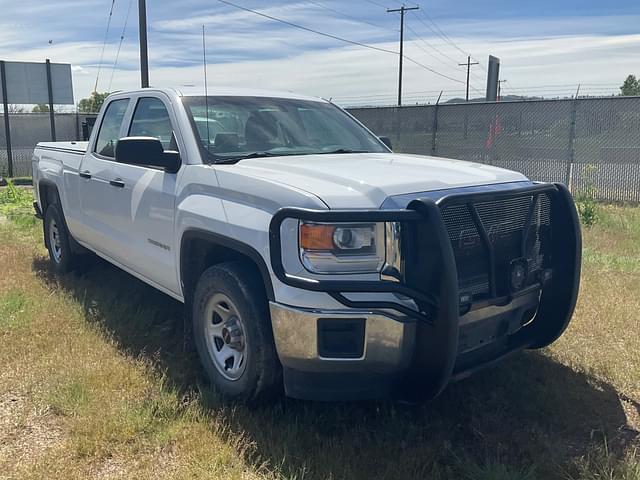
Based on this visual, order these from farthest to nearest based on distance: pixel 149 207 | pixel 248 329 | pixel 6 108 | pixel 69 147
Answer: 1. pixel 6 108
2. pixel 69 147
3. pixel 149 207
4. pixel 248 329

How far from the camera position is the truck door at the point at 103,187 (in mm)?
4973

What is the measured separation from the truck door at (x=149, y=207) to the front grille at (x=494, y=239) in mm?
1859

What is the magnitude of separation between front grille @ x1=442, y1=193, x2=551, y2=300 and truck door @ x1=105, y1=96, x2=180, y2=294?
1.86 metres

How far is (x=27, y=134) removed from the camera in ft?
65.1

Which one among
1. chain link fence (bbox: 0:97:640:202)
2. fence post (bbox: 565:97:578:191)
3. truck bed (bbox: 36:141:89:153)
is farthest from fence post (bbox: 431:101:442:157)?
truck bed (bbox: 36:141:89:153)

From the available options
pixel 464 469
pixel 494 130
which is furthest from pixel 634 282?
pixel 494 130

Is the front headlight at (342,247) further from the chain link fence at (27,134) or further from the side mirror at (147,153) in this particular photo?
the chain link fence at (27,134)

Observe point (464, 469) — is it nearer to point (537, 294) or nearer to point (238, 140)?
point (537, 294)

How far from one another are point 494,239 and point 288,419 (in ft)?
4.92

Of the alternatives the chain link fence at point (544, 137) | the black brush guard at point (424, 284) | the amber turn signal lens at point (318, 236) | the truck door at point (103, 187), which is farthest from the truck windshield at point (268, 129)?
the chain link fence at point (544, 137)

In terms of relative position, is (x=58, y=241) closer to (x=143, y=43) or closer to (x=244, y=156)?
(x=244, y=156)

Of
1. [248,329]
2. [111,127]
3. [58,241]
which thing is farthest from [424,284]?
[58,241]

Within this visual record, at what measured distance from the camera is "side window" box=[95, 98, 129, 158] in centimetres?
521

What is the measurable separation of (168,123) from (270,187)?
151cm
